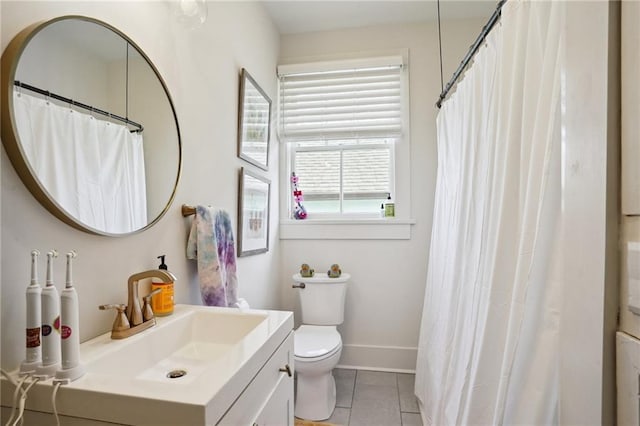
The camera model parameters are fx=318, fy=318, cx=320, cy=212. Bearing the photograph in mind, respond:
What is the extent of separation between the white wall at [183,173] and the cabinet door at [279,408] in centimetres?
52

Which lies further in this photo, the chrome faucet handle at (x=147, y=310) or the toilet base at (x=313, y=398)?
the toilet base at (x=313, y=398)

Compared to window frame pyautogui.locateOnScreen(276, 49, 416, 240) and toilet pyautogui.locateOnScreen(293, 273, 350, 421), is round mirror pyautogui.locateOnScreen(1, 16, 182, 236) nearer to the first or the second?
toilet pyautogui.locateOnScreen(293, 273, 350, 421)

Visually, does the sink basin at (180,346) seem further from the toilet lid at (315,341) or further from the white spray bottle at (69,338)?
the toilet lid at (315,341)

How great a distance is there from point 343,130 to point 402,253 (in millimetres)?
1073

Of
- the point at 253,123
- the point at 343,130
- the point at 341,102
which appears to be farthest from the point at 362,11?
the point at 253,123

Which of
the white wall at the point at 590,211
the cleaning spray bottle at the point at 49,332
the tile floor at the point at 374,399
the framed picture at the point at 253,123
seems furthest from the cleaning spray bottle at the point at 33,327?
the tile floor at the point at 374,399

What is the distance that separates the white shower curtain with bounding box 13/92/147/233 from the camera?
75cm

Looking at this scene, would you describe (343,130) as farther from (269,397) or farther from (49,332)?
(49,332)

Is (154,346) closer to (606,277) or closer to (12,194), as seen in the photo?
(12,194)

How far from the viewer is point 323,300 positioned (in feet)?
7.50

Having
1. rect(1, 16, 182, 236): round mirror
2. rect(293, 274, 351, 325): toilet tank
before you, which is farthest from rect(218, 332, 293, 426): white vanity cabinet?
rect(293, 274, 351, 325): toilet tank

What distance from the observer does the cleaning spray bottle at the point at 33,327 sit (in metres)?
0.65

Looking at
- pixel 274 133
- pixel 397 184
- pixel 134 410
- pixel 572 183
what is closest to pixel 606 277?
pixel 572 183

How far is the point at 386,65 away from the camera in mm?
2453
